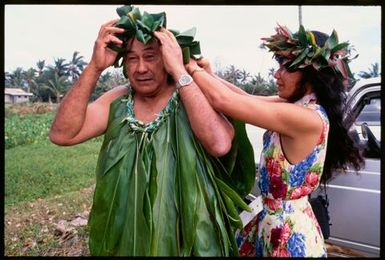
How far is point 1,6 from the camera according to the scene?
7.29ft

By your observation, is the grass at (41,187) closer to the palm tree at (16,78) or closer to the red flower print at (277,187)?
the palm tree at (16,78)

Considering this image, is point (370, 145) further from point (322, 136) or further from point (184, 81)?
point (184, 81)

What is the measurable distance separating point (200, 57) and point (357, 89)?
1998 mm

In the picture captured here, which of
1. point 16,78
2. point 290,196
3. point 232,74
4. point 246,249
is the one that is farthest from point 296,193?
point 16,78

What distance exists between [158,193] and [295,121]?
68 centimetres

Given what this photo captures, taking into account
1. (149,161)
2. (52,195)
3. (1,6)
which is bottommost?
(52,195)

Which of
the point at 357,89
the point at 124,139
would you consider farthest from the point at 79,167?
the point at 124,139

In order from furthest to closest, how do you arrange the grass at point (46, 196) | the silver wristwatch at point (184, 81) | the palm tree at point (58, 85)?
the palm tree at point (58, 85) < the grass at point (46, 196) < the silver wristwatch at point (184, 81)

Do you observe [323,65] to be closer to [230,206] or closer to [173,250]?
[230,206]

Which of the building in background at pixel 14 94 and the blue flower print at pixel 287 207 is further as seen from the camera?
the building in background at pixel 14 94

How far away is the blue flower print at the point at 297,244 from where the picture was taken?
2.07 m

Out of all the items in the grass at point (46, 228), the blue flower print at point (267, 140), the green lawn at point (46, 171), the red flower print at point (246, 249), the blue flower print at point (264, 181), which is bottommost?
the grass at point (46, 228)

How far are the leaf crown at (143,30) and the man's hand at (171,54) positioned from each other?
48 mm

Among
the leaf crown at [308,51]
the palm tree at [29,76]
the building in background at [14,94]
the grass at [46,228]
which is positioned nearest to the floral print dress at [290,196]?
the leaf crown at [308,51]
